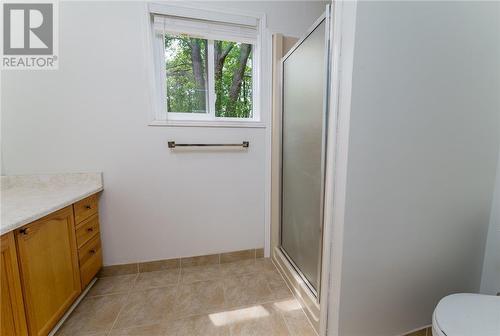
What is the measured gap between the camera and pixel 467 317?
2.64 ft

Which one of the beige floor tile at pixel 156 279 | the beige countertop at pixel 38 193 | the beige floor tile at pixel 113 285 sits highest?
the beige countertop at pixel 38 193

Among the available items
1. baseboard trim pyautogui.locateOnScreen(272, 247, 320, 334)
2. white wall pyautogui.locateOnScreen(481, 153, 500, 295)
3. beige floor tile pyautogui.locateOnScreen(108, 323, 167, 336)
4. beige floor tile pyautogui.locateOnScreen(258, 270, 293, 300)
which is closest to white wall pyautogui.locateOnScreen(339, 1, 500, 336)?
white wall pyautogui.locateOnScreen(481, 153, 500, 295)

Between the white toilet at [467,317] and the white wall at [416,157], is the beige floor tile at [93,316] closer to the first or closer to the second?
the white wall at [416,157]

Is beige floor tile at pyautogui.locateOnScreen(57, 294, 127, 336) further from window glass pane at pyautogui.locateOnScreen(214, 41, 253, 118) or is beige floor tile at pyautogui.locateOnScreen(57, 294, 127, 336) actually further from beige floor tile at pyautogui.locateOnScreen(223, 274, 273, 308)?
window glass pane at pyautogui.locateOnScreen(214, 41, 253, 118)

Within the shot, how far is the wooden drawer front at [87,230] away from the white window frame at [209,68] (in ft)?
2.66

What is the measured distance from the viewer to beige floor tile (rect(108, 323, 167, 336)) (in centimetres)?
120

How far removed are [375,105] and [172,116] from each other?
145 centimetres

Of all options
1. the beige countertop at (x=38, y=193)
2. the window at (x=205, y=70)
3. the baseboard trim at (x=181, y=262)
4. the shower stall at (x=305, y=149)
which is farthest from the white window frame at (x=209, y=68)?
the baseboard trim at (x=181, y=262)

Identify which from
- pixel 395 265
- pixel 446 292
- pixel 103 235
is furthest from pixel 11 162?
pixel 446 292

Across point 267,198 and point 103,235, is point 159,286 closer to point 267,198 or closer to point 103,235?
point 103,235

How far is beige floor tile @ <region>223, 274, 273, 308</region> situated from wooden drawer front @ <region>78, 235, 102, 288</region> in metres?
0.94

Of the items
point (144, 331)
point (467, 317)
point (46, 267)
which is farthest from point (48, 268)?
point (467, 317)

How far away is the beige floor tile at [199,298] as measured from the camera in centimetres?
137

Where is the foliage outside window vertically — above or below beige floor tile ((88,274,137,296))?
above
